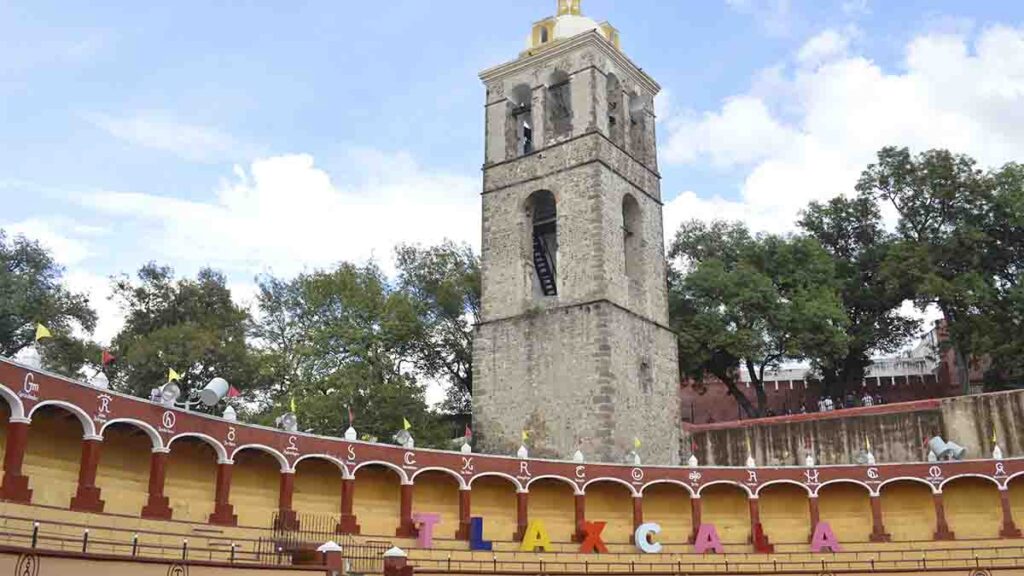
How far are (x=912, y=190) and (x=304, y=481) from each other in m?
32.5

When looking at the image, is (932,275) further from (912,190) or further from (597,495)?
(597,495)

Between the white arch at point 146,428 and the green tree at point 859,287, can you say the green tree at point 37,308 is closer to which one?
the white arch at point 146,428

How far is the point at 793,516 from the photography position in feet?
119

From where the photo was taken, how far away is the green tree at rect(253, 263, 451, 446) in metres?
38.2

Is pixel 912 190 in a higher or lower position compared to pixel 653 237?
higher

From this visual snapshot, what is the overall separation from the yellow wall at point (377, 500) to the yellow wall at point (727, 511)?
1190 centimetres

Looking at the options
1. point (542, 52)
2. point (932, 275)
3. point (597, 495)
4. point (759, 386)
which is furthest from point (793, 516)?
point (542, 52)

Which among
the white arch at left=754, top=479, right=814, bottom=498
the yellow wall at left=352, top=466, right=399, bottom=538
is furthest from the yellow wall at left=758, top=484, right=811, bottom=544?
the yellow wall at left=352, top=466, right=399, bottom=538

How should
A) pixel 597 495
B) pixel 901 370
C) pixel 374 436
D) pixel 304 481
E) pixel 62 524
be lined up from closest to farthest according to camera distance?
pixel 62 524
pixel 304 481
pixel 597 495
pixel 374 436
pixel 901 370

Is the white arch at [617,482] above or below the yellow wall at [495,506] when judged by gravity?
above

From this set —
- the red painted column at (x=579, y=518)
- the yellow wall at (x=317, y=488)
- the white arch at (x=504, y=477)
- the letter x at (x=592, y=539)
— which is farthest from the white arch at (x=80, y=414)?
the red painted column at (x=579, y=518)

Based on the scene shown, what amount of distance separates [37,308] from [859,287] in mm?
39857

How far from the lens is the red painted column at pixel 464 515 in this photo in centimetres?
3123

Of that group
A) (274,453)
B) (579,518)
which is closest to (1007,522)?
(579,518)
